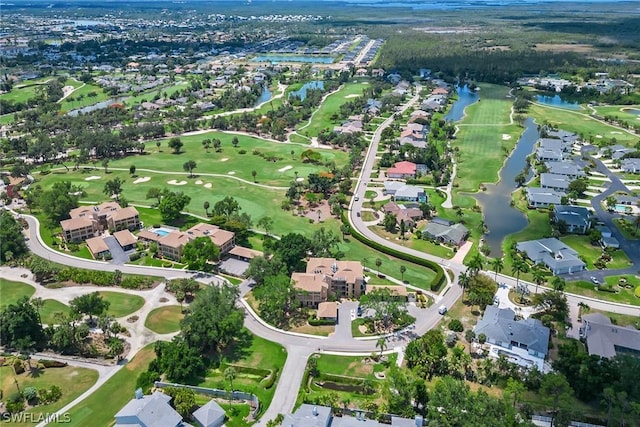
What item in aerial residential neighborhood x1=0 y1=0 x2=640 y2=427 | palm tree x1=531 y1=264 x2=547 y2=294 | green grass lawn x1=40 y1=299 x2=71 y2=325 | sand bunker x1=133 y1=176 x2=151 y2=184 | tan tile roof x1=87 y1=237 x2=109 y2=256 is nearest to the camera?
aerial residential neighborhood x1=0 y1=0 x2=640 y2=427

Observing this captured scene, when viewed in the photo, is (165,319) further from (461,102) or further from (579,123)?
(461,102)

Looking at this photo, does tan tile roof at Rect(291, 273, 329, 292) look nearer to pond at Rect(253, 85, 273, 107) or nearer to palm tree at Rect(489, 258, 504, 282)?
palm tree at Rect(489, 258, 504, 282)

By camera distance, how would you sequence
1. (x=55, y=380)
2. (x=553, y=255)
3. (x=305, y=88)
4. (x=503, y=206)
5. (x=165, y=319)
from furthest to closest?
(x=305, y=88), (x=503, y=206), (x=553, y=255), (x=165, y=319), (x=55, y=380)

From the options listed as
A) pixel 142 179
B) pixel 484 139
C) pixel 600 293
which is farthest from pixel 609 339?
pixel 142 179

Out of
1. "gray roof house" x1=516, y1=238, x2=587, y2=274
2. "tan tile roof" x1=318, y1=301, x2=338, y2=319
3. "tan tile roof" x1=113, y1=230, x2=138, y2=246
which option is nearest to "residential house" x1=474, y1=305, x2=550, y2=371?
"gray roof house" x1=516, y1=238, x2=587, y2=274

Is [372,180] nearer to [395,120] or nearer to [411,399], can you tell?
[395,120]

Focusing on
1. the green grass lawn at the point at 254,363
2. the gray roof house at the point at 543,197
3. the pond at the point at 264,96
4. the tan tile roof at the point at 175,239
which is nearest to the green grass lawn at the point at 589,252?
the gray roof house at the point at 543,197

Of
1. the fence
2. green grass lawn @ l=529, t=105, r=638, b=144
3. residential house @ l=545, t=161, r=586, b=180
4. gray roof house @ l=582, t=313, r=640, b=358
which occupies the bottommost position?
the fence

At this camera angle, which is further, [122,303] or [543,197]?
[543,197]
